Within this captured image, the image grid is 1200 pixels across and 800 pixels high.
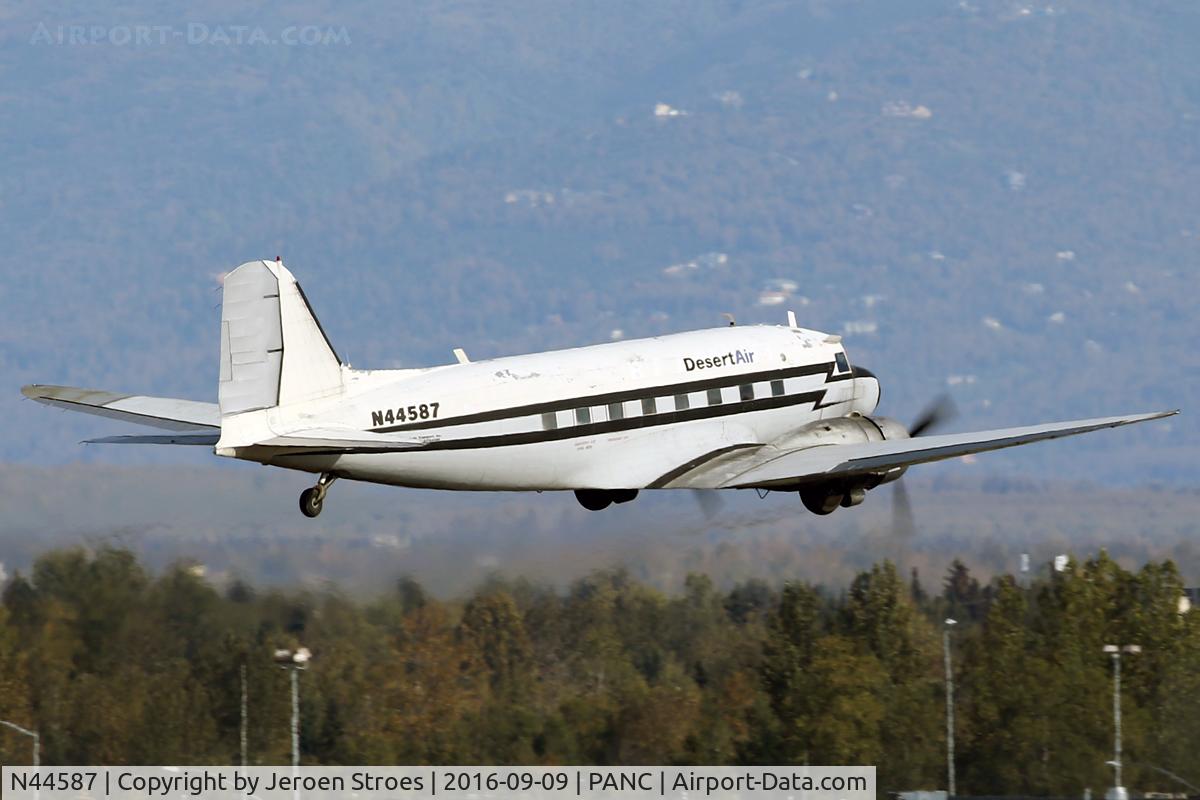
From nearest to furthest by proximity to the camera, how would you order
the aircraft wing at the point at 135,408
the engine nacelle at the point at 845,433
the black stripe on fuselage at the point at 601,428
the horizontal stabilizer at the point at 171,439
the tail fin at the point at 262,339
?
the tail fin at the point at 262,339 → the black stripe on fuselage at the point at 601,428 → the horizontal stabilizer at the point at 171,439 → the aircraft wing at the point at 135,408 → the engine nacelle at the point at 845,433

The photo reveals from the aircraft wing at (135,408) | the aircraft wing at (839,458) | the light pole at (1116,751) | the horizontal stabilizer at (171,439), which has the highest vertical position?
the aircraft wing at (135,408)

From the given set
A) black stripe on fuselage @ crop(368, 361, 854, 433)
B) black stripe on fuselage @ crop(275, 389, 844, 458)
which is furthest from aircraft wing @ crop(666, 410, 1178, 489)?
black stripe on fuselage @ crop(368, 361, 854, 433)

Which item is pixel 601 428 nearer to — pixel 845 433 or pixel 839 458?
pixel 839 458

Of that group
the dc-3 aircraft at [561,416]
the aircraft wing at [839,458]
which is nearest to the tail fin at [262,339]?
the dc-3 aircraft at [561,416]

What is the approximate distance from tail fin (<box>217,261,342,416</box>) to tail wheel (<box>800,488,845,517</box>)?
12547 mm

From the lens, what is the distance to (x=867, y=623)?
8012 centimetres

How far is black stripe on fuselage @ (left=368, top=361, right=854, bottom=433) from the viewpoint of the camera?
37656 millimetres

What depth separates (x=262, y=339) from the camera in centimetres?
3566

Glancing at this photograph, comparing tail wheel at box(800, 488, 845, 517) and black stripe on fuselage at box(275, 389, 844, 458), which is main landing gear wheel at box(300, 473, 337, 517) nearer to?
black stripe on fuselage at box(275, 389, 844, 458)

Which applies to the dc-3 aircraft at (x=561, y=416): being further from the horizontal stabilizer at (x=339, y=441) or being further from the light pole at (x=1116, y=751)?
the light pole at (x=1116, y=751)

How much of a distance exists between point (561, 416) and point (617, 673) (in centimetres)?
2801

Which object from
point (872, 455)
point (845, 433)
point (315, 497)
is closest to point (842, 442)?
point (845, 433)

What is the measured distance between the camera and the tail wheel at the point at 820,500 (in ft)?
142

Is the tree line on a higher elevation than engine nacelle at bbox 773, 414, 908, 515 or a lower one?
lower
